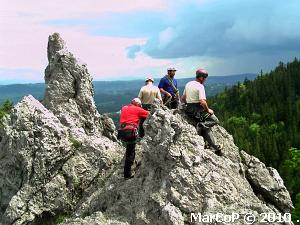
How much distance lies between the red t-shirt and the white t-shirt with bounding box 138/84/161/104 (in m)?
3.74

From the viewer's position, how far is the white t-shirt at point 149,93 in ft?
84.3

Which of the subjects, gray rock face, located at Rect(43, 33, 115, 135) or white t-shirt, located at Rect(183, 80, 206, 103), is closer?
white t-shirt, located at Rect(183, 80, 206, 103)

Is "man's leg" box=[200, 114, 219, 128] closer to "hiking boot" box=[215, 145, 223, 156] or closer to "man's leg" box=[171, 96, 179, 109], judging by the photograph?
"hiking boot" box=[215, 145, 223, 156]

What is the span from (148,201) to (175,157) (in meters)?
2.37

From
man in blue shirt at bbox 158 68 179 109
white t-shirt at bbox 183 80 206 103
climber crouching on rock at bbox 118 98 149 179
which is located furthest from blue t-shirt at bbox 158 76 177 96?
climber crouching on rock at bbox 118 98 149 179

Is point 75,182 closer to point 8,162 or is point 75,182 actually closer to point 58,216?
point 58,216

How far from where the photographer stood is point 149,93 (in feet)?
84.7

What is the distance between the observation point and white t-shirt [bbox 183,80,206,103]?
22.0 m

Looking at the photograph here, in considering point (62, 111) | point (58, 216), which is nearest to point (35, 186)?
point (58, 216)

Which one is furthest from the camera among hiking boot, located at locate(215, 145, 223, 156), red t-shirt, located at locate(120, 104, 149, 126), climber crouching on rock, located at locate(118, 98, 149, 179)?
hiking boot, located at locate(215, 145, 223, 156)

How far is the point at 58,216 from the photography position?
22922 millimetres

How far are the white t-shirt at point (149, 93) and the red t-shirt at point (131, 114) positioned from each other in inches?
147

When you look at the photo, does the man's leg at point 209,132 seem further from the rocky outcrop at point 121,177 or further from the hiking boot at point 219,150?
the rocky outcrop at point 121,177

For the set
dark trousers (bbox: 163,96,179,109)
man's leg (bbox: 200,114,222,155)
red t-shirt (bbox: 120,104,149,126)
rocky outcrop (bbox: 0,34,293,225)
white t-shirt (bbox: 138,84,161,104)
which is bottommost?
rocky outcrop (bbox: 0,34,293,225)
